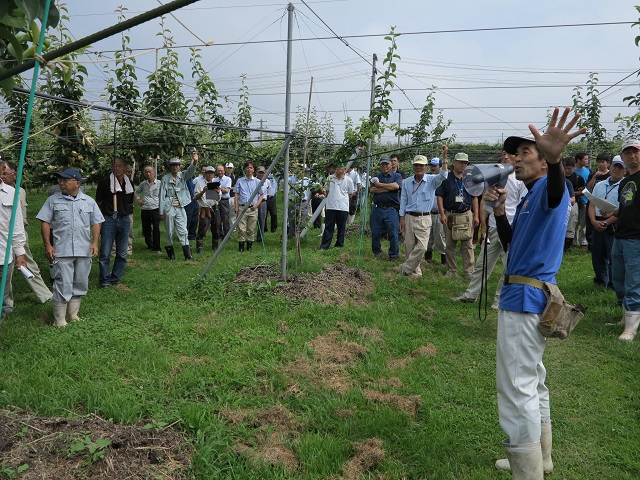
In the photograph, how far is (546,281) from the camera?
3.13 meters

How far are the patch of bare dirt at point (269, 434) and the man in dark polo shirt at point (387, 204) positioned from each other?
662cm

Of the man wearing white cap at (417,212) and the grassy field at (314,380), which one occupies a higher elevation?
the man wearing white cap at (417,212)

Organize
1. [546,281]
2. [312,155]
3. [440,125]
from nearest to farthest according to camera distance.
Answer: [546,281], [312,155], [440,125]

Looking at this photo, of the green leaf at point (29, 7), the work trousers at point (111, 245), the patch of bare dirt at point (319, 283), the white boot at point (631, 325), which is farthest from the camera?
the work trousers at point (111, 245)

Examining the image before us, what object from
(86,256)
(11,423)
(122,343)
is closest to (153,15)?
(11,423)

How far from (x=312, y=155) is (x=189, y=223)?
3553 mm

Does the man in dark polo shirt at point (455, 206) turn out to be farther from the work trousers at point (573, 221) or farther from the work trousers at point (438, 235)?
the work trousers at point (573, 221)

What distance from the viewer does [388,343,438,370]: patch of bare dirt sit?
5234mm

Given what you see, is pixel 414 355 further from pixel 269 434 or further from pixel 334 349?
pixel 269 434

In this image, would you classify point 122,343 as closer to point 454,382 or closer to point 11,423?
point 11,423

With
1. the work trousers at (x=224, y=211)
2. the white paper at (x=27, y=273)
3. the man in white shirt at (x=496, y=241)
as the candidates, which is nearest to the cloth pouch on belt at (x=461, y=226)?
the man in white shirt at (x=496, y=241)

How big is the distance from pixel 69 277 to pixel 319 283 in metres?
3.33

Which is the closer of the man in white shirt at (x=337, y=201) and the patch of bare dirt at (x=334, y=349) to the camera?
the patch of bare dirt at (x=334, y=349)

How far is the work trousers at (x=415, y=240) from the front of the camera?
907cm
